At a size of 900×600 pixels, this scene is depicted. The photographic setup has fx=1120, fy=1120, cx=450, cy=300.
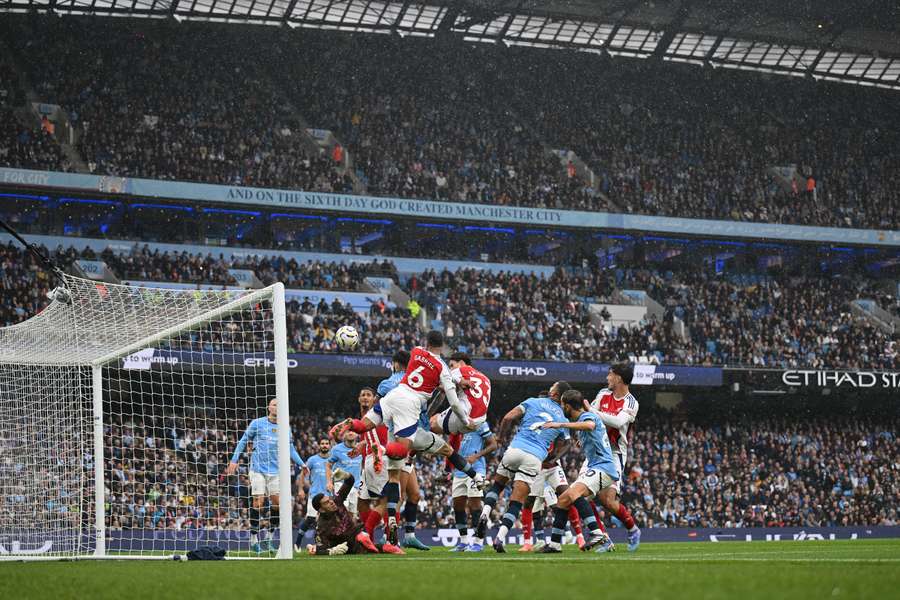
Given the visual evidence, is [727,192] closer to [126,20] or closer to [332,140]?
[332,140]

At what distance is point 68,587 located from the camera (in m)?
7.56

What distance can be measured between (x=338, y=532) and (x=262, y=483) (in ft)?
6.11

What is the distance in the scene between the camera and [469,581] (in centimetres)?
709

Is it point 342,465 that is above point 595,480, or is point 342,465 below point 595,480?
above

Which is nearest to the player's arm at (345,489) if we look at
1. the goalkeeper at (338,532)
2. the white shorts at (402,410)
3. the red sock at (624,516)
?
the goalkeeper at (338,532)

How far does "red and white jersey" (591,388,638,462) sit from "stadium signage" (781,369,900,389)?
26.6 m

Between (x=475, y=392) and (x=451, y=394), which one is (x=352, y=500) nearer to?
(x=475, y=392)

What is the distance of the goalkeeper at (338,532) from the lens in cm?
1400

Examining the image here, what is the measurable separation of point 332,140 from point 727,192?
17.3 metres

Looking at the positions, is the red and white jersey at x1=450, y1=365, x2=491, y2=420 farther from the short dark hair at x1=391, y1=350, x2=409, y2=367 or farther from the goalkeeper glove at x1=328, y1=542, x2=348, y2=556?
the goalkeeper glove at x1=328, y1=542, x2=348, y2=556

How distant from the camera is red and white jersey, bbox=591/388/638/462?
1447cm

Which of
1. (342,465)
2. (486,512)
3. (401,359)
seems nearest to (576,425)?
(486,512)

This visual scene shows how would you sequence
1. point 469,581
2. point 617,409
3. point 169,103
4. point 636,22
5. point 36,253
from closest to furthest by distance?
point 469,581, point 36,253, point 617,409, point 169,103, point 636,22

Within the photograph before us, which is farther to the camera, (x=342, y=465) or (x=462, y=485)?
(x=342, y=465)
